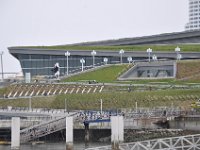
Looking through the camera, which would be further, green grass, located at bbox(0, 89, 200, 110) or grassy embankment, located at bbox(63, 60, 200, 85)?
grassy embankment, located at bbox(63, 60, 200, 85)

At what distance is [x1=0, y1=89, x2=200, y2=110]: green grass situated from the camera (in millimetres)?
117438

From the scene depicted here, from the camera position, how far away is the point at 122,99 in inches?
4847

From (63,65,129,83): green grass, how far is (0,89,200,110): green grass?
70.2 feet

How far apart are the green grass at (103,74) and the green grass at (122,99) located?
843 inches

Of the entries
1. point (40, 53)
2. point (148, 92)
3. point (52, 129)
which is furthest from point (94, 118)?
point (40, 53)

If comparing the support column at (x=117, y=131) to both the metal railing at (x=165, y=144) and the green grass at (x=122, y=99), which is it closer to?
the metal railing at (x=165, y=144)

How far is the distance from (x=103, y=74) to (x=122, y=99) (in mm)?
36533

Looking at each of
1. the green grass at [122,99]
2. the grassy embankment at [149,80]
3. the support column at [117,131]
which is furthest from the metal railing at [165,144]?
the grassy embankment at [149,80]

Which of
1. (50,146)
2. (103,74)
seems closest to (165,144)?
(50,146)

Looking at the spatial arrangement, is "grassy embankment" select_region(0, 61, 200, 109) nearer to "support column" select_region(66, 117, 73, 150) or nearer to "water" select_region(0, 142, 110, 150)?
"water" select_region(0, 142, 110, 150)

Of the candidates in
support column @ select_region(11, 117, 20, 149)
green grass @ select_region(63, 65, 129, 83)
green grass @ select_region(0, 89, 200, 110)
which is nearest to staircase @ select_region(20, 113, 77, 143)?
support column @ select_region(11, 117, 20, 149)

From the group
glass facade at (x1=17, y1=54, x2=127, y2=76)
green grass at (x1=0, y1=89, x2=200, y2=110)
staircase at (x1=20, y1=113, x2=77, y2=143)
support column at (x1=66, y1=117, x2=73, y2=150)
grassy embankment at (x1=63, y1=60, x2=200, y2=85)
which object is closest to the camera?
support column at (x1=66, y1=117, x2=73, y2=150)

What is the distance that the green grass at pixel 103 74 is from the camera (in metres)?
154

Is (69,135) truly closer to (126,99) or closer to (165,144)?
(165,144)
